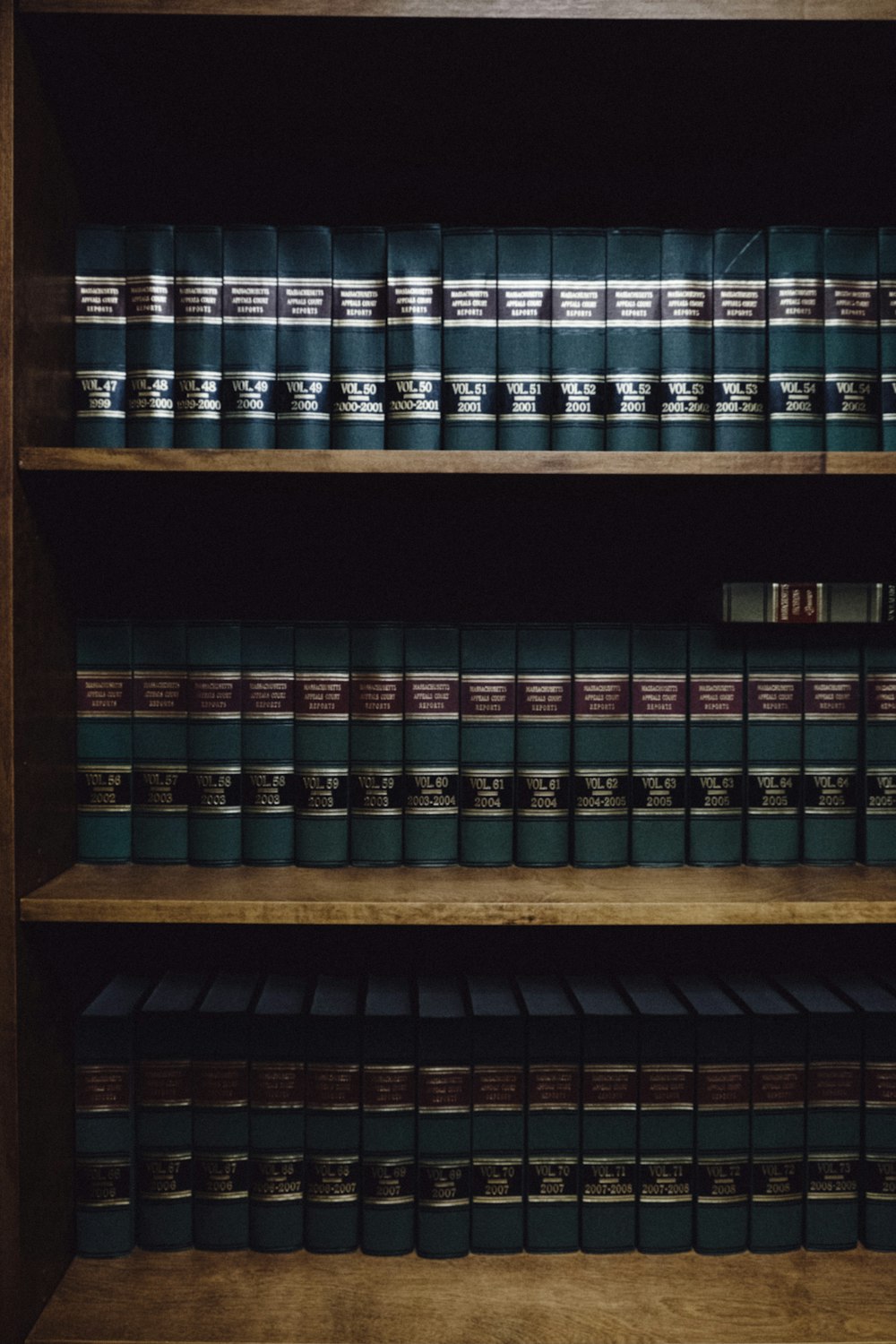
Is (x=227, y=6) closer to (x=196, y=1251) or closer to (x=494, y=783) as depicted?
(x=494, y=783)

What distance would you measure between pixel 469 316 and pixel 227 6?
1.21ft

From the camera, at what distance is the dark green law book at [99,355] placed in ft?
3.32

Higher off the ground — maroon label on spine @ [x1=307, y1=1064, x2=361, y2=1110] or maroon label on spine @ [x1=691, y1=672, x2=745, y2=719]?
maroon label on spine @ [x1=691, y1=672, x2=745, y2=719]

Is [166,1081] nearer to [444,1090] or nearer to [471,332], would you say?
[444,1090]

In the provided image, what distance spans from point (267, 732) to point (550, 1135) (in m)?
0.55

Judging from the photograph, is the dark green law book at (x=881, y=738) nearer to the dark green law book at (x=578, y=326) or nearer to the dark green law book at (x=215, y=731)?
the dark green law book at (x=578, y=326)

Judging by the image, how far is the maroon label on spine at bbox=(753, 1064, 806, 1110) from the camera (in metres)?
1.05

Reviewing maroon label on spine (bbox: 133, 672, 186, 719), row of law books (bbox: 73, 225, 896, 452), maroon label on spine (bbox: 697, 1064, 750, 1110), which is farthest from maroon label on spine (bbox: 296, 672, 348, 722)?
maroon label on spine (bbox: 697, 1064, 750, 1110)

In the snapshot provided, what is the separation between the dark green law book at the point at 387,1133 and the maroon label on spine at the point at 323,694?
1.10 feet

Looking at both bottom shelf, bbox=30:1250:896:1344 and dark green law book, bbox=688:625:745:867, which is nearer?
bottom shelf, bbox=30:1250:896:1344

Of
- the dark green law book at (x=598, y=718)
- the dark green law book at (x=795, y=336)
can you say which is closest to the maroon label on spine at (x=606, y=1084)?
the dark green law book at (x=598, y=718)

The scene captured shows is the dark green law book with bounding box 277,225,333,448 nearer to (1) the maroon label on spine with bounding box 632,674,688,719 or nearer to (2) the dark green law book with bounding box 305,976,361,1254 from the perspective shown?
(1) the maroon label on spine with bounding box 632,674,688,719

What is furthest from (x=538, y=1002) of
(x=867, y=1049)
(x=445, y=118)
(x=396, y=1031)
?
(x=445, y=118)

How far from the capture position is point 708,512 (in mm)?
1284
